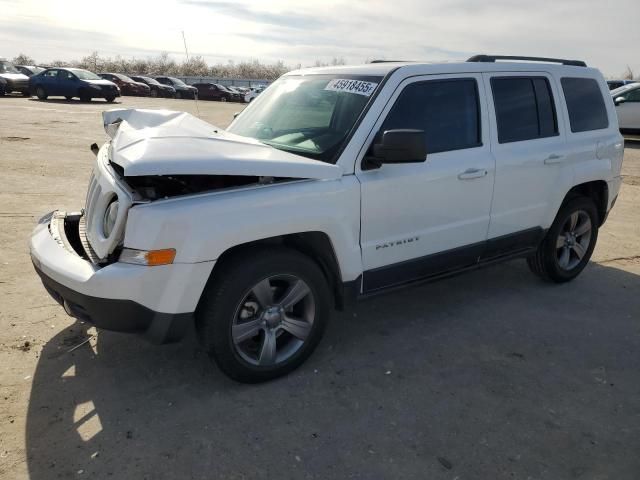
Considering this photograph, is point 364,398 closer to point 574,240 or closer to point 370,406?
point 370,406

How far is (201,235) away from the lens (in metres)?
2.72

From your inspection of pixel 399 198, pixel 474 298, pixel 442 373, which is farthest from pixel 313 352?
pixel 474 298

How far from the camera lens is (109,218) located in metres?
3.03

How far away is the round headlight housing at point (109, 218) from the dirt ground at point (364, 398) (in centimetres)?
91

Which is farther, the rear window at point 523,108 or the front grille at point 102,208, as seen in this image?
the rear window at point 523,108

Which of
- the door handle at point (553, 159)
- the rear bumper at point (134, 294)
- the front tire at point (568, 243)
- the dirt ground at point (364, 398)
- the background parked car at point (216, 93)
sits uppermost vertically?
the door handle at point (553, 159)

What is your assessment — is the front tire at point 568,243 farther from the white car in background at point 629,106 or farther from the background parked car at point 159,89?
the background parked car at point 159,89

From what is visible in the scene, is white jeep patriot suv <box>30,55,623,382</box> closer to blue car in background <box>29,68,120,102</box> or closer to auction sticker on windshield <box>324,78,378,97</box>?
A: auction sticker on windshield <box>324,78,378,97</box>

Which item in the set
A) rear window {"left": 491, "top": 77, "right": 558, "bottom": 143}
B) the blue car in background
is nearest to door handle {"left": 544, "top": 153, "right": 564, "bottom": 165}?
rear window {"left": 491, "top": 77, "right": 558, "bottom": 143}

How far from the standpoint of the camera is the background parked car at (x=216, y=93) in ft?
122

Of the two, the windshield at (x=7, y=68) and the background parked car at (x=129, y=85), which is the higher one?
the windshield at (x=7, y=68)

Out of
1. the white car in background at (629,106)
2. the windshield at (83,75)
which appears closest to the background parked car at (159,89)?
the windshield at (83,75)

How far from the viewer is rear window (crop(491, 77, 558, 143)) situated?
13.3 ft

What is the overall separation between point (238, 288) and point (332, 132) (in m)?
1.22
